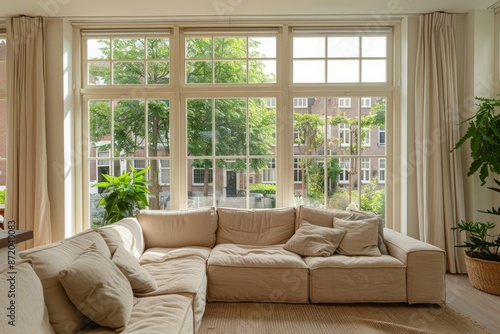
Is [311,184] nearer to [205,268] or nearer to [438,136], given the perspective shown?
[438,136]

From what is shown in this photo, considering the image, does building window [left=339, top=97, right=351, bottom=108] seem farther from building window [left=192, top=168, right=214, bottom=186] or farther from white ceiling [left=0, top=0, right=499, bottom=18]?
building window [left=192, top=168, right=214, bottom=186]

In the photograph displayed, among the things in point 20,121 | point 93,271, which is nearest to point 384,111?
point 93,271

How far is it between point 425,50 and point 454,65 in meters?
0.34

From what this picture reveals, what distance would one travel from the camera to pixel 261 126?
4.24m

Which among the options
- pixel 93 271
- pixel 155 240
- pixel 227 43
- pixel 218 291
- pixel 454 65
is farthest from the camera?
pixel 227 43

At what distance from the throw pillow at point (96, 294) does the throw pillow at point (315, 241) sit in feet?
5.96

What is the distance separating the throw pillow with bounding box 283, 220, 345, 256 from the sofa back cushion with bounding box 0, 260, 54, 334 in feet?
7.13

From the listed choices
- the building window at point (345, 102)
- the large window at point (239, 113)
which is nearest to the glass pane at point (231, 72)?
the large window at point (239, 113)

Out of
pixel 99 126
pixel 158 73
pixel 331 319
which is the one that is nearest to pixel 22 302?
pixel 331 319

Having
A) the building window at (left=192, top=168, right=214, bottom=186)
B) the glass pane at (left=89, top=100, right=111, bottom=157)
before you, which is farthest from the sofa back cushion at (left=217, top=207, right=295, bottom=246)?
the glass pane at (left=89, top=100, right=111, bottom=157)

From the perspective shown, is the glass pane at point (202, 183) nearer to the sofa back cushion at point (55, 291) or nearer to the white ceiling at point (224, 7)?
the white ceiling at point (224, 7)

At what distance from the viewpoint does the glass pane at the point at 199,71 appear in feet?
13.9

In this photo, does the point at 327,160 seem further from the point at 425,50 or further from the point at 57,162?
the point at 57,162

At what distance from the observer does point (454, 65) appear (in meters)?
3.90
